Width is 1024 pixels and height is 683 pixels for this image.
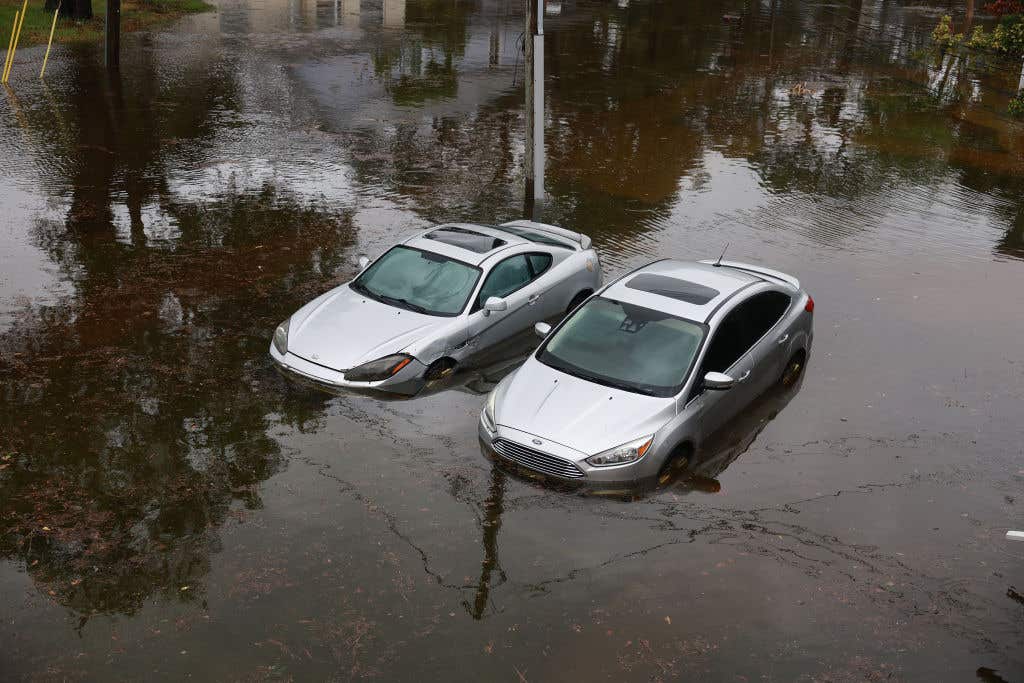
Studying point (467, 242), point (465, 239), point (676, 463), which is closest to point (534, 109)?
point (465, 239)

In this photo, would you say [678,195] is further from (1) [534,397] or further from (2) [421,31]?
(2) [421,31]

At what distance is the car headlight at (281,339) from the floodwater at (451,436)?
0.42 metres

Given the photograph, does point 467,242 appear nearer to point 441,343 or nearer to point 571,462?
point 441,343

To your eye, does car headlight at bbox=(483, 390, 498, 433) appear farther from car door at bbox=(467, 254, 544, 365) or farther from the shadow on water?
the shadow on water

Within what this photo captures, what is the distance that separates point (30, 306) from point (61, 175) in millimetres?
6150

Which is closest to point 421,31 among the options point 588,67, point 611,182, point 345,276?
point 588,67

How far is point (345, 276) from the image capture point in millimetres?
13688

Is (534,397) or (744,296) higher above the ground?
(744,296)

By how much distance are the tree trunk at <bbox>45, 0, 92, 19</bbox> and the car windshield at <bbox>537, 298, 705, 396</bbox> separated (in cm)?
2824

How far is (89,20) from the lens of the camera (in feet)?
106

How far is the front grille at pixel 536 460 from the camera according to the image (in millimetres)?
8789

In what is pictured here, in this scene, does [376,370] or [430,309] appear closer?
[376,370]

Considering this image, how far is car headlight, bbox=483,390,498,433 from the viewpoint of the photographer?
363 inches

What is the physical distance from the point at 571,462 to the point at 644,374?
1.26 m
